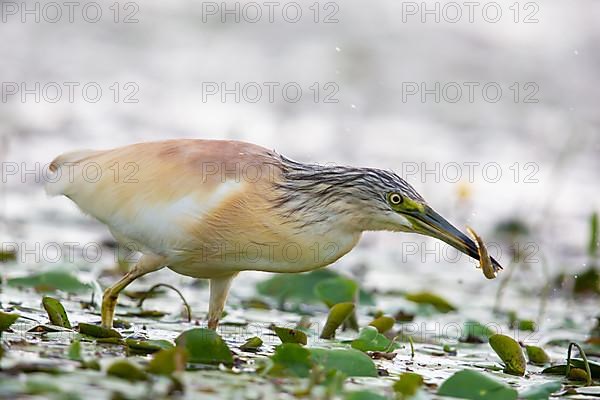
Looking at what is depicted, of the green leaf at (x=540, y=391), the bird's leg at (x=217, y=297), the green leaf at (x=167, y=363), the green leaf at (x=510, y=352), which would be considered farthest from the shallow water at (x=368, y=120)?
the green leaf at (x=167, y=363)

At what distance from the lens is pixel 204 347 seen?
5.98m

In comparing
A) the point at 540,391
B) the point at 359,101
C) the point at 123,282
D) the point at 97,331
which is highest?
the point at 359,101

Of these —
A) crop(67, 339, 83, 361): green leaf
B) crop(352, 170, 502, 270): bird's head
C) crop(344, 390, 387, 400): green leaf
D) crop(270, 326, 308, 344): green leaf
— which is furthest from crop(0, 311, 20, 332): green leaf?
crop(352, 170, 502, 270): bird's head

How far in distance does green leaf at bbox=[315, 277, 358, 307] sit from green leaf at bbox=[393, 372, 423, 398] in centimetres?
224

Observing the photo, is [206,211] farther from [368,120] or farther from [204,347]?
[368,120]

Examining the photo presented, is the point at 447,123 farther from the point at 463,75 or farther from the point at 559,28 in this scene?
the point at 559,28

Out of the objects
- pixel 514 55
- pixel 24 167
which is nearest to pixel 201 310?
Result: pixel 24 167

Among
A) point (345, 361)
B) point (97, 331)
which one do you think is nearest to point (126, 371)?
point (97, 331)

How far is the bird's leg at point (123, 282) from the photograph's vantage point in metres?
6.81

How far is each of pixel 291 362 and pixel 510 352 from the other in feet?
4.91

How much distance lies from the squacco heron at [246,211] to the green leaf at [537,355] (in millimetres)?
709

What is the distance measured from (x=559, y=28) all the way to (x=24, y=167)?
10571mm

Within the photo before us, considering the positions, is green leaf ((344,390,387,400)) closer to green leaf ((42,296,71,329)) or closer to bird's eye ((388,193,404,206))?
bird's eye ((388,193,404,206))

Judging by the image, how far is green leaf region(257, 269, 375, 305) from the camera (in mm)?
8648
